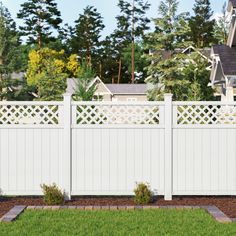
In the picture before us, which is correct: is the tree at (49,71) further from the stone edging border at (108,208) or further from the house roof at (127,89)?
the stone edging border at (108,208)

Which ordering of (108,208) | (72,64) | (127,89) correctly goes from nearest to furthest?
1. (108,208)
2. (127,89)
3. (72,64)

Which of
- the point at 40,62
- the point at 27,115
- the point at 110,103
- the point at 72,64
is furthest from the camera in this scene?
the point at 72,64

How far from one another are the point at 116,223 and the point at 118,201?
1938 mm

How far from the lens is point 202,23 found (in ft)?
181

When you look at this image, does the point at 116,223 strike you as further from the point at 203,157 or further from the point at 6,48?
the point at 6,48

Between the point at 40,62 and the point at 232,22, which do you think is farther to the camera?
the point at 40,62

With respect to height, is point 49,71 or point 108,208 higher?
point 49,71

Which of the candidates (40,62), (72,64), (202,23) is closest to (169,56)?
(40,62)

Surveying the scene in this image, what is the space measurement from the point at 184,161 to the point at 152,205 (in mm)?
908

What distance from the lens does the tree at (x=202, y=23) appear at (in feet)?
180

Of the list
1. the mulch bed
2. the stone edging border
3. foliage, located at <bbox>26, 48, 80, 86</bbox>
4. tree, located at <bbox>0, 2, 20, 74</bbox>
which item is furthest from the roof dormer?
foliage, located at <bbox>26, 48, 80, 86</bbox>

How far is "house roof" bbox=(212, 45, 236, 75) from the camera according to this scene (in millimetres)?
16453

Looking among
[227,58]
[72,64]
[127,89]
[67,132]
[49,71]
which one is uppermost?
[72,64]

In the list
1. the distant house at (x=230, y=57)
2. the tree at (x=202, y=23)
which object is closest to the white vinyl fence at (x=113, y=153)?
the distant house at (x=230, y=57)
